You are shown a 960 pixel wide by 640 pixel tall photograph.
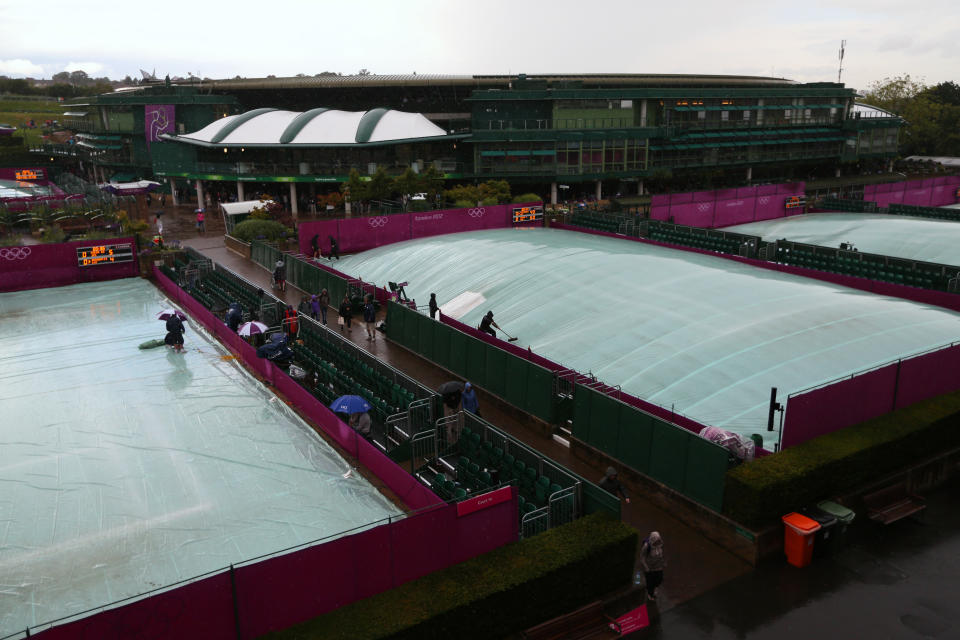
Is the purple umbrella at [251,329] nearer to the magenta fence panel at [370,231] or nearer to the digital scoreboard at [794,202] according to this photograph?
the magenta fence panel at [370,231]

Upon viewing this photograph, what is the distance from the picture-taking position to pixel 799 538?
14.0 meters

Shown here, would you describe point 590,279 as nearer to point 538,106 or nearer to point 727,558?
point 727,558

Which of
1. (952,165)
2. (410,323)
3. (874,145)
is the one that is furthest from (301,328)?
(952,165)

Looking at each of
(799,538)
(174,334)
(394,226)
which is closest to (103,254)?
(174,334)

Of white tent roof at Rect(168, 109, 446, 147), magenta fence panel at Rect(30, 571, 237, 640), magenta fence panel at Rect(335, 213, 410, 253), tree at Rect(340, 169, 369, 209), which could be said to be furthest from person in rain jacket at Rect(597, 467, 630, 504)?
white tent roof at Rect(168, 109, 446, 147)

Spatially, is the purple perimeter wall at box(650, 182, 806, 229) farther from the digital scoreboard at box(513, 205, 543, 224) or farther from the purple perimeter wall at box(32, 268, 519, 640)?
the purple perimeter wall at box(32, 268, 519, 640)

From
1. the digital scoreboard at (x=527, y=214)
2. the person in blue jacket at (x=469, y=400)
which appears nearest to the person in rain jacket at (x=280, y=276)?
the digital scoreboard at (x=527, y=214)

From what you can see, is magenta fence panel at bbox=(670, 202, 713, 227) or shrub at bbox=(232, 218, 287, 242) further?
magenta fence panel at bbox=(670, 202, 713, 227)

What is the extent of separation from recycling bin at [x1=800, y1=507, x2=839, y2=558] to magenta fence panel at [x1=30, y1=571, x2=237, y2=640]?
11.3 metres

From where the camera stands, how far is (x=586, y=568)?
39.9 feet

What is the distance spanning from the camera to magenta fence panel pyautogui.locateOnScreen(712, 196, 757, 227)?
54000 millimetres

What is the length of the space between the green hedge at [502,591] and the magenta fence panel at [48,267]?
33.0 meters

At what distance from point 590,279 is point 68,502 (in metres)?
18.8

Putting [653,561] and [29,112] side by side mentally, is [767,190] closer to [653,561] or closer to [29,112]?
[653,561]
